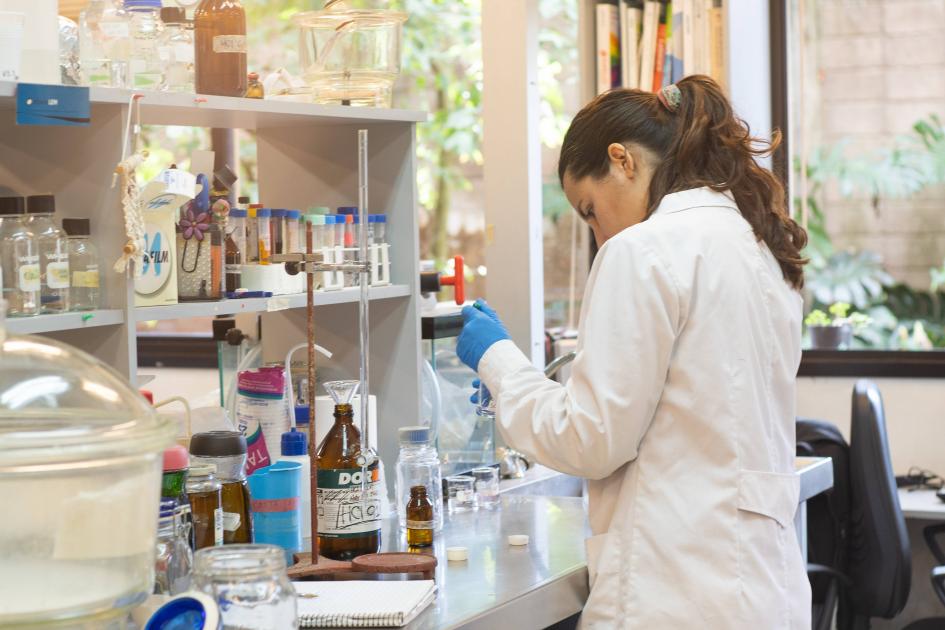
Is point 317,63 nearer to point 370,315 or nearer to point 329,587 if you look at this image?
point 370,315

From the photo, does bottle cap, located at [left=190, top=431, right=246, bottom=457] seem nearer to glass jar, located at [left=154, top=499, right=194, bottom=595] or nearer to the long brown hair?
glass jar, located at [left=154, top=499, right=194, bottom=595]

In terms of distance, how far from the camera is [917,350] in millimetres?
3869

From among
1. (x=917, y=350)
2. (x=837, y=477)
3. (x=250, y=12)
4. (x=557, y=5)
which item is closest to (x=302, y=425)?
(x=837, y=477)

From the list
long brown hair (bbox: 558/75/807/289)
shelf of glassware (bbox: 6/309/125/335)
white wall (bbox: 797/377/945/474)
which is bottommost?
white wall (bbox: 797/377/945/474)

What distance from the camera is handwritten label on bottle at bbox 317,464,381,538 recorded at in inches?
71.2

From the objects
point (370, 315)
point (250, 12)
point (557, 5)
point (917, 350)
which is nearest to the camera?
point (370, 315)

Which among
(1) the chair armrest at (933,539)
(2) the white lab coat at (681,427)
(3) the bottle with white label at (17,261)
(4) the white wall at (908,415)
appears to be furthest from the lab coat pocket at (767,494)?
(4) the white wall at (908,415)

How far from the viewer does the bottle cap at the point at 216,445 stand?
1.65m

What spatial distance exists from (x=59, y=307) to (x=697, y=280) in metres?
0.82

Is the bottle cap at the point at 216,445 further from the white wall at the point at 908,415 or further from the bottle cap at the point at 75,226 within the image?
the white wall at the point at 908,415

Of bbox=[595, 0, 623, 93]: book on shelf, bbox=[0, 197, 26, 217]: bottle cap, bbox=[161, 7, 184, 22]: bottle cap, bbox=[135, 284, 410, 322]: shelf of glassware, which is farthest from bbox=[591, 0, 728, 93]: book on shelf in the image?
bbox=[0, 197, 26, 217]: bottle cap

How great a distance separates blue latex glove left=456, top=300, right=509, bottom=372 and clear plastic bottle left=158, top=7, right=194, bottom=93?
560 mm

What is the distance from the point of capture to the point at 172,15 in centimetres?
181

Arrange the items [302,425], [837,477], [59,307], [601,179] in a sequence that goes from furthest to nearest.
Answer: [837,477], [302,425], [601,179], [59,307]
